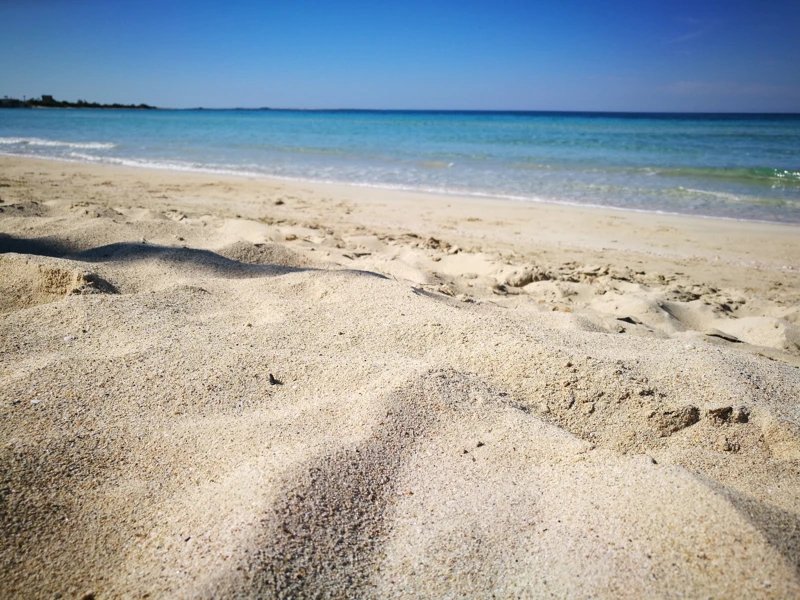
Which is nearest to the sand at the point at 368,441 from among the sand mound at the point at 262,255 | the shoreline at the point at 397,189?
the sand mound at the point at 262,255

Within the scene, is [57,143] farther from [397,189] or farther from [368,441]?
[368,441]

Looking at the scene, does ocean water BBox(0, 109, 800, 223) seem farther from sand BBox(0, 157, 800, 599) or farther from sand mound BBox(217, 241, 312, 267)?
sand BBox(0, 157, 800, 599)

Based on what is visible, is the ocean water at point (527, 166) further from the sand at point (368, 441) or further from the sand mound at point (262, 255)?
the sand at point (368, 441)

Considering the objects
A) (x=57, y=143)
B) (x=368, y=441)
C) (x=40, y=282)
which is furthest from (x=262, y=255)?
(x=57, y=143)

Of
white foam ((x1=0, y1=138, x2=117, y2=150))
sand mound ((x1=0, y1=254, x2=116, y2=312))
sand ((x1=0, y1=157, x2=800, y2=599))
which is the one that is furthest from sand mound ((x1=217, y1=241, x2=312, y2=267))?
white foam ((x1=0, y1=138, x2=117, y2=150))

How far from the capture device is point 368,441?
149cm

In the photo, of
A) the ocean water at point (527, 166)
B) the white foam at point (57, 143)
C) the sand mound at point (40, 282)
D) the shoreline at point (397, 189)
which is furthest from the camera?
the white foam at point (57, 143)

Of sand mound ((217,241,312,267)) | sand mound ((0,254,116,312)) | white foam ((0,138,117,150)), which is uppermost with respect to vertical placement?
white foam ((0,138,117,150))

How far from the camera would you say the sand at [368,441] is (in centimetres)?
108

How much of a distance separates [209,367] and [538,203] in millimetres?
6462

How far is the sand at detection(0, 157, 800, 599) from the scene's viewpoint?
1.08m

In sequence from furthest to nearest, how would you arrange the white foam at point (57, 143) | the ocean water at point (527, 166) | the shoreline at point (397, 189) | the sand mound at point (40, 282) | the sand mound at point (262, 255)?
the white foam at point (57, 143) → the ocean water at point (527, 166) → the shoreline at point (397, 189) → the sand mound at point (262, 255) → the sand mound at point (40, 282)

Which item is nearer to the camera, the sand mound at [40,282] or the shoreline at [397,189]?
the sand mound at [40,282]

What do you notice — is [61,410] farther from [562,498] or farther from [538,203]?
[538,203]
